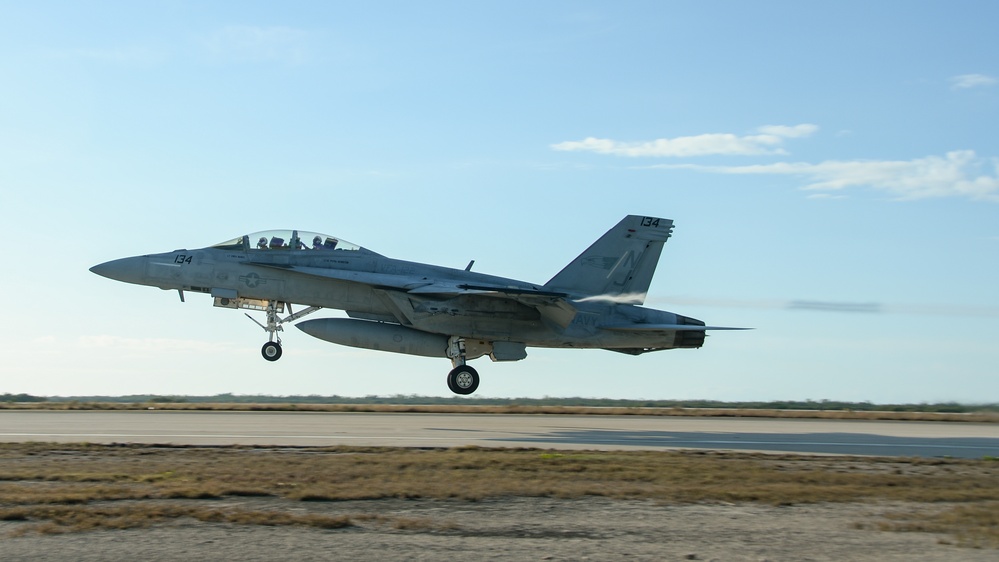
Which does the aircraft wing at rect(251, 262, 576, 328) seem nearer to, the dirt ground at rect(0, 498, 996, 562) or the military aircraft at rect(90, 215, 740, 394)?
the military aircraft at rect(90, 215, 740, 394)

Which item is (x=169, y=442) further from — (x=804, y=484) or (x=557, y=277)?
(x=557, y=277)

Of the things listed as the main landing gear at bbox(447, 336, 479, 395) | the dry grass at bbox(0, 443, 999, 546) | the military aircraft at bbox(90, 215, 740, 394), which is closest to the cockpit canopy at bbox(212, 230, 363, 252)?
the military aircraft at bbox(90, 215, 740, 394)

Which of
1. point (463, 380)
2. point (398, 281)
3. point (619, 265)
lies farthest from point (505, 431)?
point (619, 265)

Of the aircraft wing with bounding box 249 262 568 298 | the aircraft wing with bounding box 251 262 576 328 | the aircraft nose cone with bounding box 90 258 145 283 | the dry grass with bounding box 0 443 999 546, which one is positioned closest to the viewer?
the dry grass with bounding box 0 443 999 546

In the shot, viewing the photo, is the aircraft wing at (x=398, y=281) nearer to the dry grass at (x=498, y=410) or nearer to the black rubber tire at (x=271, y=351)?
the black rubber tire at (x=271, y=351)

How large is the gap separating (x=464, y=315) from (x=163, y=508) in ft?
51.1

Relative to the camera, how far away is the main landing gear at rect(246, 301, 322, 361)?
2411 centimetres

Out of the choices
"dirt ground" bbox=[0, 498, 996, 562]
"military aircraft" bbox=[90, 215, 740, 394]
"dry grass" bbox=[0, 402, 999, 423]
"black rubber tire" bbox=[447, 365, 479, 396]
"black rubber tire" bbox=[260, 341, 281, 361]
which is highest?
"military aircraft" bbox=[90, 215, 740, 394]

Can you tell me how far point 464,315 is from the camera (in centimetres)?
2441

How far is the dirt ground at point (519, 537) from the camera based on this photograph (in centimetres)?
743

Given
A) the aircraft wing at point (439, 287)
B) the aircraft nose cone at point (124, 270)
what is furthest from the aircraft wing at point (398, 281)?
the aircraft nose cone at point (124, 270)

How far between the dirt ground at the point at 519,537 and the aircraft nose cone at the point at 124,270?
1618 centimetres

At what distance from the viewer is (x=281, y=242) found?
79.9 ft

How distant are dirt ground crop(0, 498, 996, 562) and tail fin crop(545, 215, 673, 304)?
16235mm
